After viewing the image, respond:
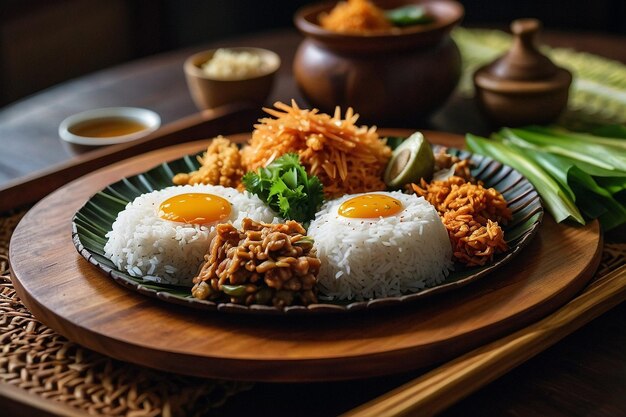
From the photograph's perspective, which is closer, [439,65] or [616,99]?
[439,65]

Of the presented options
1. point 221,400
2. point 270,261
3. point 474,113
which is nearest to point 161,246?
point 270,261

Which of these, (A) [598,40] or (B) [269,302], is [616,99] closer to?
(A) [598,40]

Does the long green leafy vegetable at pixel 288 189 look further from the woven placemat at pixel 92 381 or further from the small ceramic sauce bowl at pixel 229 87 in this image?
the small ceramic sauce bowl at pixel 229 87

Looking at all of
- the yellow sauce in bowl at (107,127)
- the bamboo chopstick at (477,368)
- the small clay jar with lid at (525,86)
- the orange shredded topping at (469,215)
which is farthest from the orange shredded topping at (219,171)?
the small clay jar with lid at (525,86)

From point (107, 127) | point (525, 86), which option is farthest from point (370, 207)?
point (107, 127)

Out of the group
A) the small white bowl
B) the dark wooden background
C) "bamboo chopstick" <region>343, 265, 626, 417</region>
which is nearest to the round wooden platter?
"bamboo chopstick" <region>343, 265, 626, 417</region>

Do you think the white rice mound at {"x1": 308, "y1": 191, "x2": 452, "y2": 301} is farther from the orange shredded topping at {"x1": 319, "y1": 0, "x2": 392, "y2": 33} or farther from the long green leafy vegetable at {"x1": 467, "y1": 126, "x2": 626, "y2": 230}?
the orange shredded topping at {"x1": 319, "y1": 0, "x2": 392, "y2": 33}

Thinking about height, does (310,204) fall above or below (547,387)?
above
